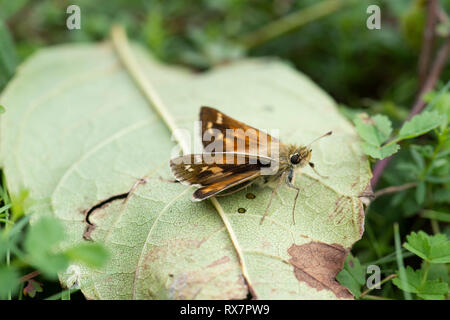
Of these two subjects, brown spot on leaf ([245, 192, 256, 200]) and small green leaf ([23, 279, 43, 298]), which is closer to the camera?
small green leaf ([23, 279, 43, 298])

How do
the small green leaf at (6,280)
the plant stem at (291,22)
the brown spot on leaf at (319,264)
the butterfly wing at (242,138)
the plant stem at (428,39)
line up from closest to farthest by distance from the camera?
the small green leaf at (6,280), the brown spot on leaf at (319,264), the butterfly wing at (242,138), the plant stem at (428,39), the plant stem at (291,22)

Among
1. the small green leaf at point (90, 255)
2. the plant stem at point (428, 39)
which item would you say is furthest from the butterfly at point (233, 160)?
the plant stem at point (428, 39)

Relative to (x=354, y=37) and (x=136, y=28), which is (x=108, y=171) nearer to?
(x=136, y=28)

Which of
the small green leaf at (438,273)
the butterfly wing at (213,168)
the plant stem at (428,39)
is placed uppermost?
the plant stem at (428,39)

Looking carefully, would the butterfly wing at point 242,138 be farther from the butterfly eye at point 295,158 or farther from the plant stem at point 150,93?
the plant stem at point 150,93

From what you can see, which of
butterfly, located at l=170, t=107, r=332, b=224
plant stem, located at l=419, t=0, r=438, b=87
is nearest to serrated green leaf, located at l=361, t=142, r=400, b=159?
butterfly, located at l=170, t=107, r=332, b=224

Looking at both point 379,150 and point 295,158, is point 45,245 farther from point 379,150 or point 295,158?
point 379,150

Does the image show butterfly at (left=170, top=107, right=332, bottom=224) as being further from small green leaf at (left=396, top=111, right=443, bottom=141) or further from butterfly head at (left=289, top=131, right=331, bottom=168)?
small green leaf at (left=396, top=111, right=443, bottom=141)
